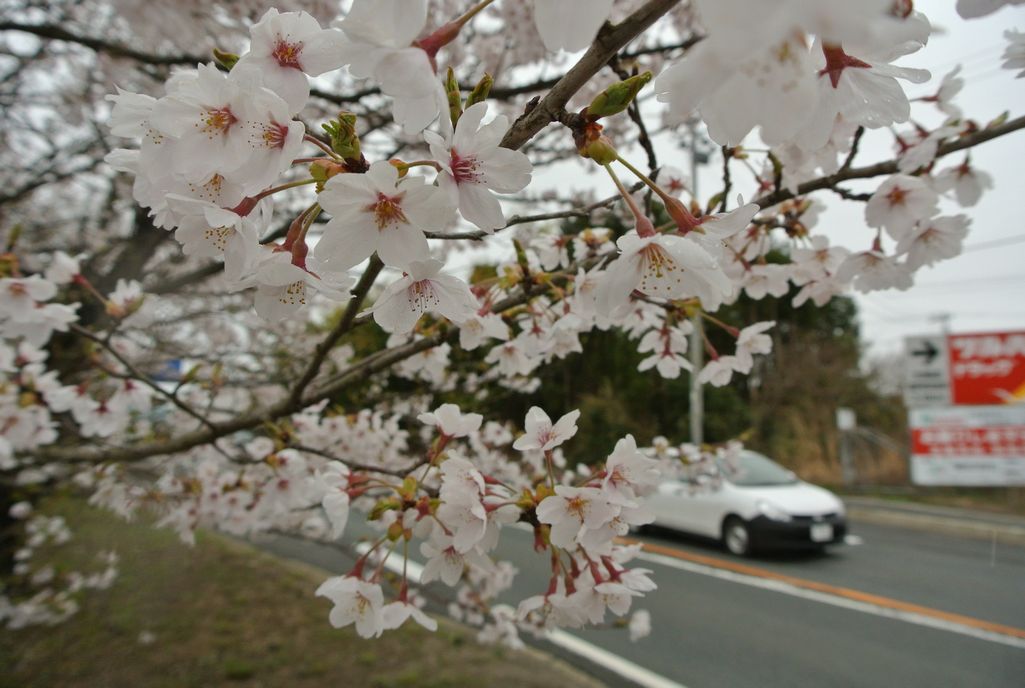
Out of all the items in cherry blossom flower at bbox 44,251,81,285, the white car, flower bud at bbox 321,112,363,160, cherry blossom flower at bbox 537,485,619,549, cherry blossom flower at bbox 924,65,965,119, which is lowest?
the white car

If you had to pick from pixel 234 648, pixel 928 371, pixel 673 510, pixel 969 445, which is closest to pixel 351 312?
pixel 234 648

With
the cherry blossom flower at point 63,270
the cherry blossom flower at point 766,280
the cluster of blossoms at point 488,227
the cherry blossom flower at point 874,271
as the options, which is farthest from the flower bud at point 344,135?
the cherry blossom flower at point 63,270

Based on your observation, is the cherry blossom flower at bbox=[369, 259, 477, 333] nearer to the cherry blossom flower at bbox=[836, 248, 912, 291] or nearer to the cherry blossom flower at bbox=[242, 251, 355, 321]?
the cherry blossom flower at bbox=[242, 251, 355, 321]

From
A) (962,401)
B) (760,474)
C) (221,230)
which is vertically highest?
(962,401)

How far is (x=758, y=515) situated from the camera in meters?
5.97

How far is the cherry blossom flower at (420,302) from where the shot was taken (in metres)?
0.86

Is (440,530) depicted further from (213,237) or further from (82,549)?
(82,549)

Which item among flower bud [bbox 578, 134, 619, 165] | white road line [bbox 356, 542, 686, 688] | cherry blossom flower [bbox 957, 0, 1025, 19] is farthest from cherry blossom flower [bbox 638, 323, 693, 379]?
white road line [bbox 356, 542, 686, 688]

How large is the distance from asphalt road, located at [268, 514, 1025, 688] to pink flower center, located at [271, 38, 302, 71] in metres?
1.34

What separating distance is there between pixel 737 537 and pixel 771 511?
0.50m

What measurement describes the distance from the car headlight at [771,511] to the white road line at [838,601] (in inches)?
29.5

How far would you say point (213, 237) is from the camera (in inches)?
29.8

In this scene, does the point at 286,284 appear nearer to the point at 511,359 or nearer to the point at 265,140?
the point at 265,140

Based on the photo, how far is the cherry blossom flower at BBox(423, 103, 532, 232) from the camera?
615mm
